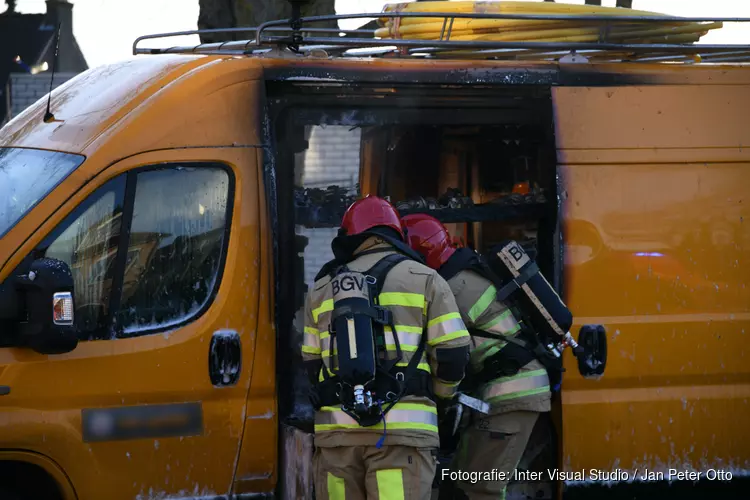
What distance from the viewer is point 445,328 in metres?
4.44

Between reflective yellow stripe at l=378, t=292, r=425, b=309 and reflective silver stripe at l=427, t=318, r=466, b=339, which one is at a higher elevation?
reflective yellow stripe at l=378, t=292, r=425, b=309

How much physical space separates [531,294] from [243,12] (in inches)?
236

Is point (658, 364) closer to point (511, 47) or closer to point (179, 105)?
point (511, 47)

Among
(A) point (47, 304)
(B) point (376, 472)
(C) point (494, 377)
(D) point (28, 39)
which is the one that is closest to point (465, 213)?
(C) point (494, 377)

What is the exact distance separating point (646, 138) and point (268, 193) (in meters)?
1.92

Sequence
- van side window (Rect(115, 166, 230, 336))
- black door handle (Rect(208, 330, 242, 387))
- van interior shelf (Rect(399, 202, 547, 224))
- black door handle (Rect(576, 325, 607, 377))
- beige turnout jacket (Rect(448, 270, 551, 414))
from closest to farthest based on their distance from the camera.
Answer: van side window (Rect(115, 166, 230, 336)) < black door handle (Rect(208, 330, 242, 387)) < beige turnout jacket (Rect(448, 270, 551, 414)) < black door handle (Rect(576, 325, 607, 377)) < van interior shelf (Rect(399, 202, 547, 224))

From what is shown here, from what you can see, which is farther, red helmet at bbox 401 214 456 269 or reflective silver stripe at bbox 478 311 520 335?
red helmet at bbox 401 214 456 269

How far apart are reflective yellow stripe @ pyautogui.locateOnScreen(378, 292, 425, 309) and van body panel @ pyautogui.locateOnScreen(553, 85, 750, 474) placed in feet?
3.92

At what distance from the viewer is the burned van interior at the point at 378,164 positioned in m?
5.28

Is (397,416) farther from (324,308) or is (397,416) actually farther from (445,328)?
(324,308)

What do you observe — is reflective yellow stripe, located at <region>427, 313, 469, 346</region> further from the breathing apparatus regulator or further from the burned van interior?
the burned van interior

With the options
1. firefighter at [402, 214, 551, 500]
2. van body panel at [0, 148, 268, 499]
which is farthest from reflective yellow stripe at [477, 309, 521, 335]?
van body panel at [0, 148, 268, 499]

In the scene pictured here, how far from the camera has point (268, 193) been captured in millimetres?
5031

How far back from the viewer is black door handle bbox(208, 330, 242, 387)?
15.9 ft
